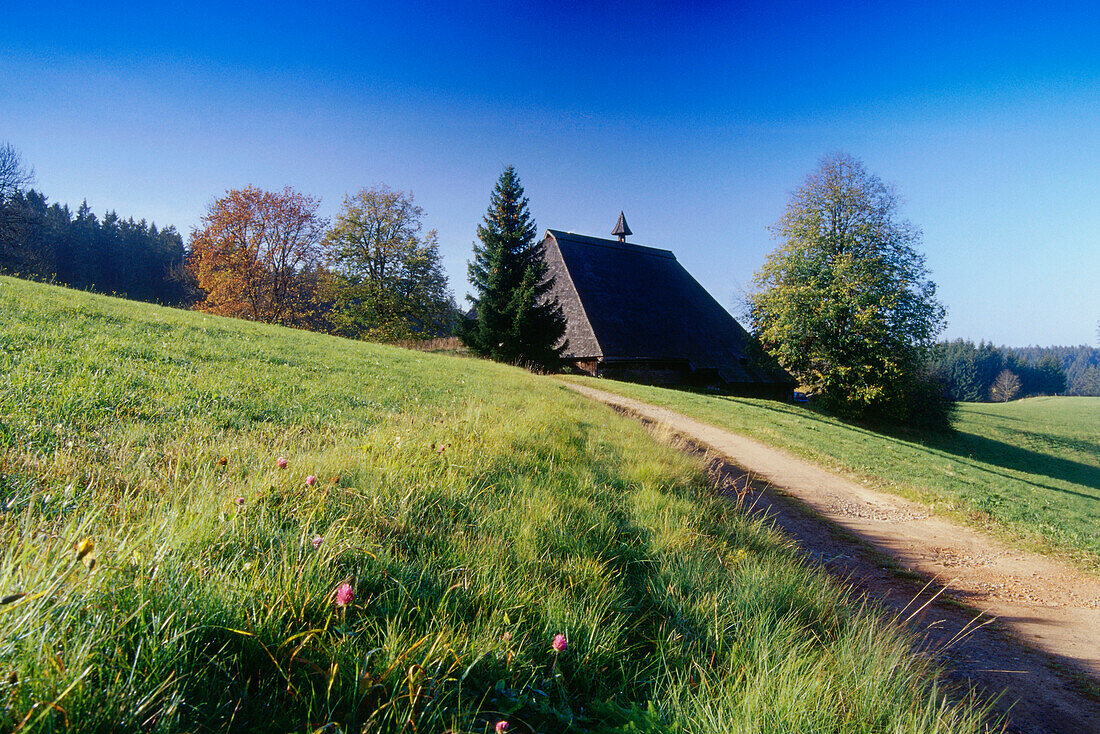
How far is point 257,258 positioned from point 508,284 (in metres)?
22.1

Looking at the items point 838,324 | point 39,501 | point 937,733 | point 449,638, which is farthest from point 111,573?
point 838,324

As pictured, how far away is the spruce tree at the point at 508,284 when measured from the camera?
23984 mm

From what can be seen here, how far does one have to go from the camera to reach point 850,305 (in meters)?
24.3

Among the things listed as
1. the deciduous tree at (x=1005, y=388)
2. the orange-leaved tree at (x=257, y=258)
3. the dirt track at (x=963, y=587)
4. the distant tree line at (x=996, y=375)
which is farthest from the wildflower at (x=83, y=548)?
the deciduous tree at (x=1005, y=388)

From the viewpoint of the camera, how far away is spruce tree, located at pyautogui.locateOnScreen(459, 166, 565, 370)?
2398cm

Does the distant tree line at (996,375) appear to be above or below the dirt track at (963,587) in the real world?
above

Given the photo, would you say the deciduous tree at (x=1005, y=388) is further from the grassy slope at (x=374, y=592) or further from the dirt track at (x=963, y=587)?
the grassy slope at (x=374, y=592)

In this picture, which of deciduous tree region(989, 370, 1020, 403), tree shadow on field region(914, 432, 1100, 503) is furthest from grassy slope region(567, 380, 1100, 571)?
deciduous tree region(989, 370, 1020, 403)

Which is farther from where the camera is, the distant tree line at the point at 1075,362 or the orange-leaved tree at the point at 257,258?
the distant tree line at the point at 1075,362

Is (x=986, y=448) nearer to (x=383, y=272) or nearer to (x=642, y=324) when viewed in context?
(x=642, y=324)

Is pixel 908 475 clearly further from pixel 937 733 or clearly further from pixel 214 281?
pixel 214 281

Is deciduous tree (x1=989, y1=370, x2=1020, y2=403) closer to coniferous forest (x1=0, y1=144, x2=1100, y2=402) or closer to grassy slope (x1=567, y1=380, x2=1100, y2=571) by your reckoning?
coniferous forest (x1=0, y1=144, x2=1100, y2=402)

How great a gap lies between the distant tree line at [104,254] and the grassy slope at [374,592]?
50897 mm

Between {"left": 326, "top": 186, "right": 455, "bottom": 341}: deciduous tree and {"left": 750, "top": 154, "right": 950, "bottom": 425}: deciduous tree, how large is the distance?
23.5 meters
